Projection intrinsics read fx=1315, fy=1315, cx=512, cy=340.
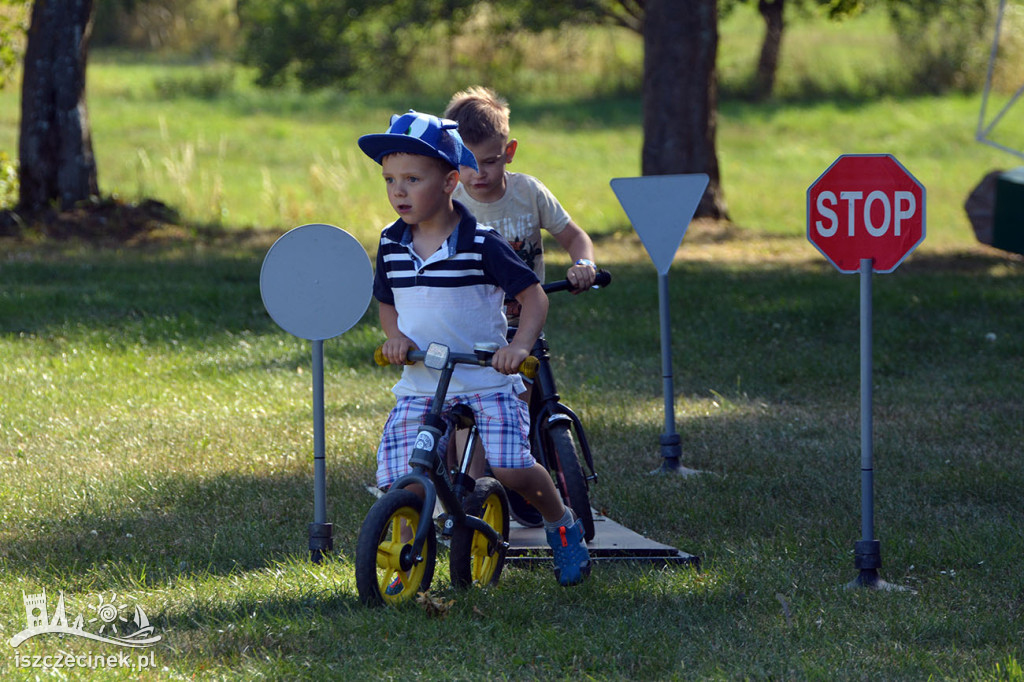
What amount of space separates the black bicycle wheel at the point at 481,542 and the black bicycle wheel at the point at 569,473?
1.29ft

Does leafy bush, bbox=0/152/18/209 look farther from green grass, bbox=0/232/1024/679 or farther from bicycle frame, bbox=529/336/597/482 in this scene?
bicycle frame, bbox=529/336/597/482

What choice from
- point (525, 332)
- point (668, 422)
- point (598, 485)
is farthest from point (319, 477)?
point (668, 422)

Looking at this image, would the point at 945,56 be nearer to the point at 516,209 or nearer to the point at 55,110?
the point at 55,110

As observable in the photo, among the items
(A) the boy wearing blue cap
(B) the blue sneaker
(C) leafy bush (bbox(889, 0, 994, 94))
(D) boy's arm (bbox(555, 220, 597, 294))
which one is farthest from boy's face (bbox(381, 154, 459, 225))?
(C) leafy bush (bbox(889, 0, 994, 94))

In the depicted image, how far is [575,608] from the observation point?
4738 millimetres

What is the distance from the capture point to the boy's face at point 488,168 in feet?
16.8

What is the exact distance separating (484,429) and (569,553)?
67cm

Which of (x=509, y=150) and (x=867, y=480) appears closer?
(x=867, y=480)

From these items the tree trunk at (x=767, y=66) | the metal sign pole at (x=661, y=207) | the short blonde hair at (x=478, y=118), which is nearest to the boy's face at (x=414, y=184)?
the short blonde hair at (x=478, y=118)

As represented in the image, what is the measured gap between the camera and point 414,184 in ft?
14.8

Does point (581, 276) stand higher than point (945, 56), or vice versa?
point (945, 56)

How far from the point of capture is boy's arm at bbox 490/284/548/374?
429 cm

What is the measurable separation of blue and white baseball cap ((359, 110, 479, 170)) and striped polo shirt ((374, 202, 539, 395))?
0.84 feet

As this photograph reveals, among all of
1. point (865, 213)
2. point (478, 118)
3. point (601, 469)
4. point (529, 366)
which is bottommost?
point (601, 469)
